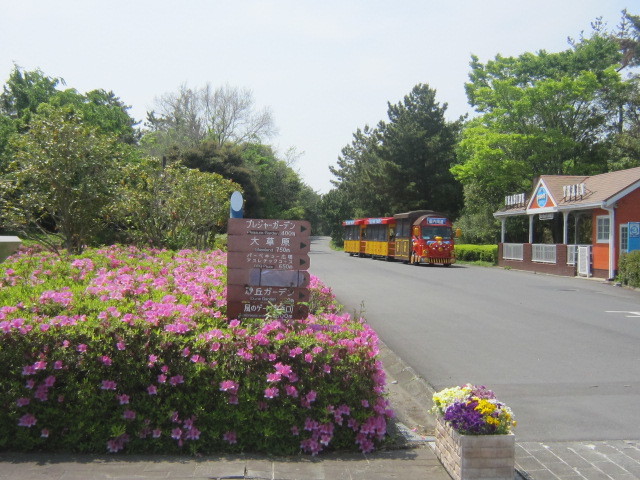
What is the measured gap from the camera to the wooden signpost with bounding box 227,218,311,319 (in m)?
5.47

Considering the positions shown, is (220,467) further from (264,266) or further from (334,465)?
(264,266)

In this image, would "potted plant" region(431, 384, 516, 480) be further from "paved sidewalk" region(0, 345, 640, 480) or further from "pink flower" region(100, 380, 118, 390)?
"pink flower" region(100, 380, 118, 390)

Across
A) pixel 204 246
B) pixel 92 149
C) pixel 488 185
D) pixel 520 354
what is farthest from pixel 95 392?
pixel 488 185

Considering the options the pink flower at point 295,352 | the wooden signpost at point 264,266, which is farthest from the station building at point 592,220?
the pink flower at point 295,352

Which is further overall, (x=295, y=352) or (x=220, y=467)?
(x=295, y=352)

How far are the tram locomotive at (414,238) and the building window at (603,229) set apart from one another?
8.85 metres

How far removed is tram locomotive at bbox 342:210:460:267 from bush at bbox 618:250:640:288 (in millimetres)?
12051

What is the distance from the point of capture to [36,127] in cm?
1359

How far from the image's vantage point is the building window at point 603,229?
25.4 metres

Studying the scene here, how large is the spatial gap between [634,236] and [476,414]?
21919 mm

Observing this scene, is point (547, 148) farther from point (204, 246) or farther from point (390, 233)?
point (204, 246)

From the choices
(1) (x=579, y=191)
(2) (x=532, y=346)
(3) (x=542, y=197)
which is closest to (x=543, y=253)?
(3) (x=542, y=197)

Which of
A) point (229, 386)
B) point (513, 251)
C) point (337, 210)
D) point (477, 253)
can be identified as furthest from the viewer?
point (337, 210)

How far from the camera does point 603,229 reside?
84.2 ft
